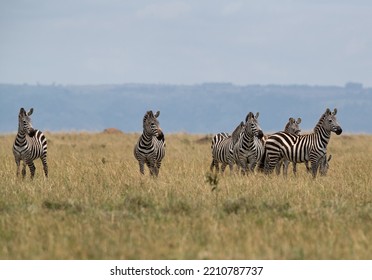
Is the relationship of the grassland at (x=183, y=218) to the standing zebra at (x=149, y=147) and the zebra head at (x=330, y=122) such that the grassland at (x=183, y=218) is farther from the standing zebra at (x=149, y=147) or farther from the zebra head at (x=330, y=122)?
the zebra head at (x=330, y=122)

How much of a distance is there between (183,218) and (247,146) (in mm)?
7659

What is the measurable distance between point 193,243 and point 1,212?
13.1 ft

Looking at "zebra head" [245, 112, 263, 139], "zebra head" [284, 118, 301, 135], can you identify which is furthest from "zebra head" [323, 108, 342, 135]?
"zebra head" [284, 118, 301, 135]

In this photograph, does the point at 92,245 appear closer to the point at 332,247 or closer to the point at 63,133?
the point at 332,247

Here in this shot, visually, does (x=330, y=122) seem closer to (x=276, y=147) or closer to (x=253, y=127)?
(x=276, y=147)

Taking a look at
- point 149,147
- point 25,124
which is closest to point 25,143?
point 25,124

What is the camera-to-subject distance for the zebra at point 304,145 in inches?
810

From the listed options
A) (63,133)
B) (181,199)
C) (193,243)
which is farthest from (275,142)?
(63,133)

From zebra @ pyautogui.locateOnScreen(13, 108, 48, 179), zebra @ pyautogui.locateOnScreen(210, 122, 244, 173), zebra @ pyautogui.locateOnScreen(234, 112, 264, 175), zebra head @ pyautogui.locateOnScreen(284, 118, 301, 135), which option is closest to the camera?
zebra @ pyautogui.locateOnScreen(13, 108, 48, 179)

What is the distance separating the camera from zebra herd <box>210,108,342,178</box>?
20547 mm

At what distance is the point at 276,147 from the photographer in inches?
842

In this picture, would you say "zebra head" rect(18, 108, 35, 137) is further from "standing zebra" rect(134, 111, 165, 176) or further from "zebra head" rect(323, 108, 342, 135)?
"zebra head" rect(323, 108, 342, 135)

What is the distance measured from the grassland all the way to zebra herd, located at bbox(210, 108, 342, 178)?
1.01 metres
